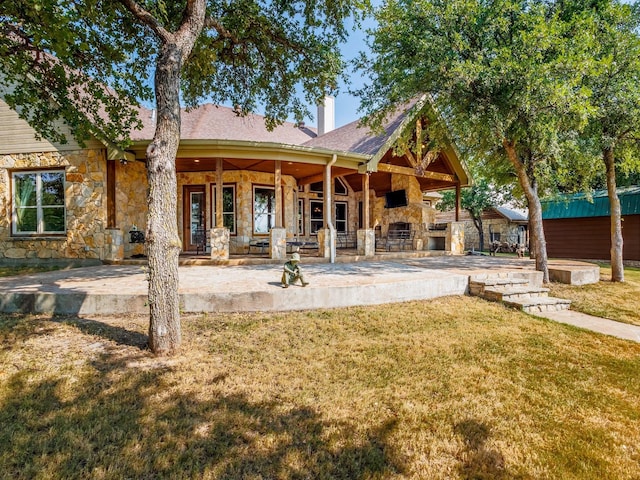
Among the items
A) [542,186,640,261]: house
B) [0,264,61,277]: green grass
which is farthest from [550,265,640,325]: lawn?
[0,264,61,277]: green grass

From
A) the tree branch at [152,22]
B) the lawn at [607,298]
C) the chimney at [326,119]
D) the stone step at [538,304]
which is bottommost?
the lawn at [607,298]

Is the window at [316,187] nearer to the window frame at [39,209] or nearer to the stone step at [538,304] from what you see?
the window frame at [39,209]

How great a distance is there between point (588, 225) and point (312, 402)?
70.2 ft

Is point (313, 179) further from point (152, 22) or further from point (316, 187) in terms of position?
point (152, 22)

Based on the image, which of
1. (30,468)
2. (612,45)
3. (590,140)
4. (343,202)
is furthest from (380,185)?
(30,468)

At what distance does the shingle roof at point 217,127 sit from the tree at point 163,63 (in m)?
3.89

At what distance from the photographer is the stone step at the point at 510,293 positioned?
6254 mm

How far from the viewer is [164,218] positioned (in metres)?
3.69

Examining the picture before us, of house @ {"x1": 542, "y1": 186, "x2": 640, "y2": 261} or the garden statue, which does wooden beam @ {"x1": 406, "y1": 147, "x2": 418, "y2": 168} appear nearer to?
the garden statue

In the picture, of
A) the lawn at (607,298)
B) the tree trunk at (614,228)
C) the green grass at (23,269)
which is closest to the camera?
the lawn at (607,298)

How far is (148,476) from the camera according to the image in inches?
79.7

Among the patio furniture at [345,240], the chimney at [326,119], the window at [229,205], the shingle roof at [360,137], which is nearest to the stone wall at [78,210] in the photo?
the window at [229,205]

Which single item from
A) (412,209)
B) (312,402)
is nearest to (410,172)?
(412,209)

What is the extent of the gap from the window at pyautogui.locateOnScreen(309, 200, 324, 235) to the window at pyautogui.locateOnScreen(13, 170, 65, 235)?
29.2 ft
